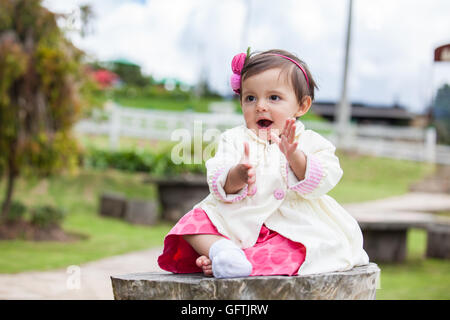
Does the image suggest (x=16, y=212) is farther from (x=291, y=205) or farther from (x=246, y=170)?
(x=246, y=170)

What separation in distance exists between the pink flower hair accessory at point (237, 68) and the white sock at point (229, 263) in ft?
2.39

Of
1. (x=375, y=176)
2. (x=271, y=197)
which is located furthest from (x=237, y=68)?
(x=375, y=176)

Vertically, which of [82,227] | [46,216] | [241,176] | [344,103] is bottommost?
[82,227]

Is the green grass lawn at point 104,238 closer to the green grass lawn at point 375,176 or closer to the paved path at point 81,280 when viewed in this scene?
the green grass lawn at point 375,176

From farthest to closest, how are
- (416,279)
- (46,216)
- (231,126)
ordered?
(231,126)
(46,216)
(416,279)

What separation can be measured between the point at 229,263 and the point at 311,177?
0.47 meters

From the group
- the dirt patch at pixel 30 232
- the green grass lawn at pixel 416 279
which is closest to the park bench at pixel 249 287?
the green grass lawn at pixel 416 279

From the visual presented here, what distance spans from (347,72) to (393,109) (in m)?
21.4

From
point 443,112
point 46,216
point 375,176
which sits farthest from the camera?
point 375,176

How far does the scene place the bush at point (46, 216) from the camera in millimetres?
7023

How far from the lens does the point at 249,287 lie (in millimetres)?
2012

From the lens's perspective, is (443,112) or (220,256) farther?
(443,112)
